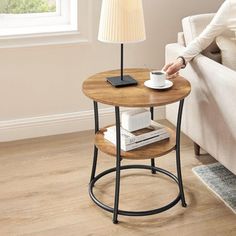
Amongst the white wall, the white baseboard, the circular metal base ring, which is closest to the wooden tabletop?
the circular metal base ring

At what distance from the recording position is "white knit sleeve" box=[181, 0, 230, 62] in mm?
2543

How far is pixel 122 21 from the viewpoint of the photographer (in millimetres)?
2164

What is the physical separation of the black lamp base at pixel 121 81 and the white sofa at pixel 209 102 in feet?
1.26

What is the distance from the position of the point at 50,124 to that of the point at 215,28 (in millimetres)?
1245

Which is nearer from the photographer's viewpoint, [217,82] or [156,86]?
[156,86]

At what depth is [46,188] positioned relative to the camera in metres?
2.61

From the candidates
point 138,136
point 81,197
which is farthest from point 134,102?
point 81,197

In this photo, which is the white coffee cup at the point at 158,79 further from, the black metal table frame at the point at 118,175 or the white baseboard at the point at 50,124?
the white baseboard at the point at 50,124

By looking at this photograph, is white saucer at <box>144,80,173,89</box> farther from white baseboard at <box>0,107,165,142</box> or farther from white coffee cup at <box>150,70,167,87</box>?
white baseboard at <box>0,107,165,142</box>

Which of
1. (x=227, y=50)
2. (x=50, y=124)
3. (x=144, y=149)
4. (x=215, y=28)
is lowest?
(x=50, y=124)

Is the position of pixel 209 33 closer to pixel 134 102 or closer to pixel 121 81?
pixel 121 81

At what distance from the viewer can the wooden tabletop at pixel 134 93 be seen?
2.14 meters

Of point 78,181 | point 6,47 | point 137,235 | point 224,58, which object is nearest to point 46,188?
point 78,181

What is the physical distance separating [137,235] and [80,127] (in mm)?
1207
